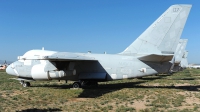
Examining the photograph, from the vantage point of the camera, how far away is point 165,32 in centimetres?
1666

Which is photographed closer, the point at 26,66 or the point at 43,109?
the point at 43,109

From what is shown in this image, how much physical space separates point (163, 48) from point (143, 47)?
160cm

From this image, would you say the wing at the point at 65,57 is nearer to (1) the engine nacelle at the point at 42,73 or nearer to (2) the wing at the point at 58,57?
(2) the wing at the point at 58,57

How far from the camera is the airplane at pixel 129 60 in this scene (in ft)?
53.7

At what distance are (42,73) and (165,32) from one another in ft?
32.7

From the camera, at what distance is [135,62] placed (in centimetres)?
1730

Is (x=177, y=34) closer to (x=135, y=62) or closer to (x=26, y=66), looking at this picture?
(x=135, y=62)

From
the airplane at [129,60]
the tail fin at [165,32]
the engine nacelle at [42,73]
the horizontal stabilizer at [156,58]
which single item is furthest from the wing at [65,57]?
the tail fin at [165,32]

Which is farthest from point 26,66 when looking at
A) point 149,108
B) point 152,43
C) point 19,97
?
point 149,108

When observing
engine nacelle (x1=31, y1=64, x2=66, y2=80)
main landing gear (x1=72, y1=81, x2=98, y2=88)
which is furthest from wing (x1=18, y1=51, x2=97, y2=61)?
main landing gear (x1=72, y1=81, x2=98, y2=88)

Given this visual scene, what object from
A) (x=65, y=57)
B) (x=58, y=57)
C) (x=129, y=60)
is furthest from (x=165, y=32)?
(x=58, y=57)

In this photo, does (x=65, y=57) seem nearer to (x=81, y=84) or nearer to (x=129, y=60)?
(x=81, y=84)

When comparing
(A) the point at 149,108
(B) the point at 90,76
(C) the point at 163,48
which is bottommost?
(A) the point at 149,108

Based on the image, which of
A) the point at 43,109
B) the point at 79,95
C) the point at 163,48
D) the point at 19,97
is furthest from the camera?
the point at 163,48
